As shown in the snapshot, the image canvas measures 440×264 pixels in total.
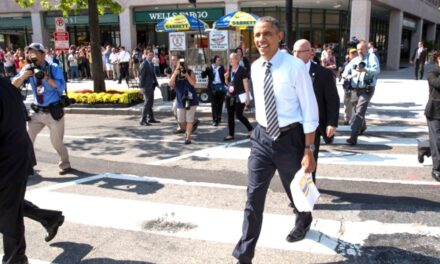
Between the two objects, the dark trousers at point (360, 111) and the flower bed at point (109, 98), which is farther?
the flower bed at point (109, 98)

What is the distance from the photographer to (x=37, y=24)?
28016 millimetres

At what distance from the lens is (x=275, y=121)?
11.8ft

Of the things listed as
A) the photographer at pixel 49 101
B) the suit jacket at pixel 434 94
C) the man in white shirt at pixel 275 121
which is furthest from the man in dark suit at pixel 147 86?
the man in white shirt at pixel 275 121

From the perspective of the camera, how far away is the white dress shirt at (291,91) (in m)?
3.47

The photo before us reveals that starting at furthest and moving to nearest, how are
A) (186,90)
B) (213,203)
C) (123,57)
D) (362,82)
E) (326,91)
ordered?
(123,57), (186,90), (362,82), (213,203), (326,91)

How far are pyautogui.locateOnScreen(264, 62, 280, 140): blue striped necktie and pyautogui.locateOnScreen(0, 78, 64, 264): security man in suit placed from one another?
209cm

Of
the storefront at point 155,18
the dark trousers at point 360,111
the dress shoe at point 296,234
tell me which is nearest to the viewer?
the dress shoe at point 296,234

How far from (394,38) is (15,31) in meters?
26.5

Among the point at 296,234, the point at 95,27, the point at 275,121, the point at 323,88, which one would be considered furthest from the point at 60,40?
the point at 275,121

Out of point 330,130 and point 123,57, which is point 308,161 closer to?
point 330,130

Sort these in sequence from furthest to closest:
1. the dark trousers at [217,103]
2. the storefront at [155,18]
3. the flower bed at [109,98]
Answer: the storefront at [155,18] < the flower bed at [109,98] < the dark trousers at [217,103]

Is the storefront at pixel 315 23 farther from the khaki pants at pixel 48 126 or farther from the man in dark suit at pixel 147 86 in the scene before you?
the khaki pants at pixel 48 126

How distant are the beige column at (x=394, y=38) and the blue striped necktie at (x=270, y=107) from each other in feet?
86.5

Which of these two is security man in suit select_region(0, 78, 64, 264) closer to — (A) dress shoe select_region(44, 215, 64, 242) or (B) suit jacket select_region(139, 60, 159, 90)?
(A) dress shoe select_region(44, 215, 64, 242)
